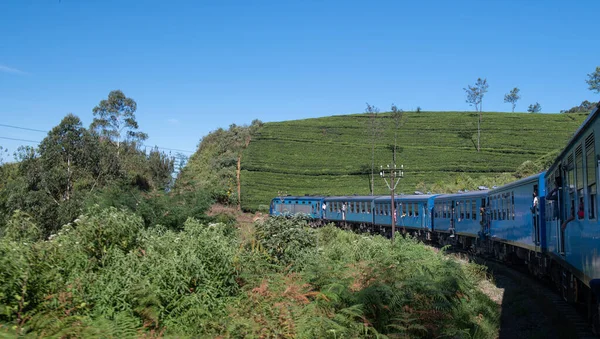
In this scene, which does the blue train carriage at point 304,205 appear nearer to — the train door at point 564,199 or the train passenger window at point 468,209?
the train passenger window at point 468,209

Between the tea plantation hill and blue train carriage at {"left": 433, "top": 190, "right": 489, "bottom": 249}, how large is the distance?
984 inches

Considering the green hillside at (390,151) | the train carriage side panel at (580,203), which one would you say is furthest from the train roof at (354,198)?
the train carriage side panel at (580,203)

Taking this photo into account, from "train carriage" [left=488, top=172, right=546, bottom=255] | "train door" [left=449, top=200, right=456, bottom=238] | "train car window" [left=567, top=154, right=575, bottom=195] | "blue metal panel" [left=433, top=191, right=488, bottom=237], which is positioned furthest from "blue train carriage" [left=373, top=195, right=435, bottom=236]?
"train car window" [left=567, top=154, right=575, bottom=195]

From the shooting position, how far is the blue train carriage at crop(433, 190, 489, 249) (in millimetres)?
21734

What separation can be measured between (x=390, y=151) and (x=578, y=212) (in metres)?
67.6

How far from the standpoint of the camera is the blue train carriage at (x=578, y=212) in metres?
6.38

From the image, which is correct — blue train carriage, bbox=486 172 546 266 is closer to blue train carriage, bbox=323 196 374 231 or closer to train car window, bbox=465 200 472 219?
train car window, bbox=465 200 472 219

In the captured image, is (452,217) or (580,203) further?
(452,217)

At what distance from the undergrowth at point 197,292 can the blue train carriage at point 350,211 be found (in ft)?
81.5

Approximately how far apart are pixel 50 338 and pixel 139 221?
4817 millimetres

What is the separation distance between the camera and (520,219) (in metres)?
15.4

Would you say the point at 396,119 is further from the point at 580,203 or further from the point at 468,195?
the point at 580,203

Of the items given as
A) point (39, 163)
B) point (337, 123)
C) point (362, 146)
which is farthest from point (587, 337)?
point (337, 123)

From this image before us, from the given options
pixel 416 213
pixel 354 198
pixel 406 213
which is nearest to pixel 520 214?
pixel 416 213
